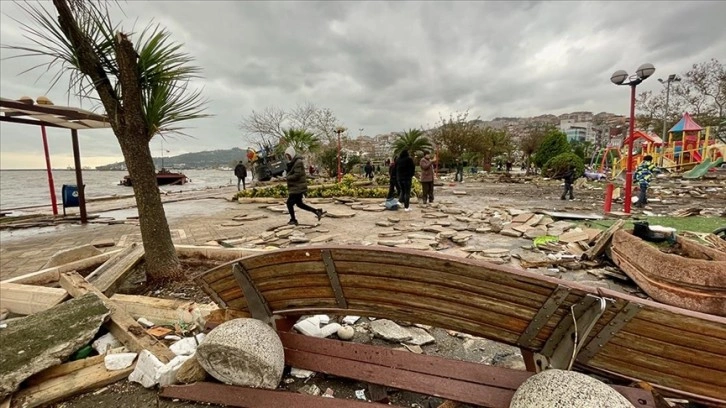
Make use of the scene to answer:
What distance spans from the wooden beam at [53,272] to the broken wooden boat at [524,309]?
3.53m

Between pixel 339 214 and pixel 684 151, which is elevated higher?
pixel 684 151

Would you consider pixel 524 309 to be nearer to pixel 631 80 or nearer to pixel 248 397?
pixel 248 397

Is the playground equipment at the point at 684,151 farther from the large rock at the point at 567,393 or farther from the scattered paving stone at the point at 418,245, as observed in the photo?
the large rock at the point at 567,393

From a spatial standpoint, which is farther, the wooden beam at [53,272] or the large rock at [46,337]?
the wooden beam at [53,272]

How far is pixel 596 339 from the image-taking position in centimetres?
140

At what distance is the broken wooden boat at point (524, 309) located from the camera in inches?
50.4

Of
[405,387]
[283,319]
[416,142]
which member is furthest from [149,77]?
[416,142]

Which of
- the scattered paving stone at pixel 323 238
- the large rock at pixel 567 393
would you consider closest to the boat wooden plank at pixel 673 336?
the large rock at pixel 567 393

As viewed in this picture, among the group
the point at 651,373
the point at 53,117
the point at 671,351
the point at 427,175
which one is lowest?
the point at 651,373

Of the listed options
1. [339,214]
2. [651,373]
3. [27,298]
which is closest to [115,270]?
[27,298]

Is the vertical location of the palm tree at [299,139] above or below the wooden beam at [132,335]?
above

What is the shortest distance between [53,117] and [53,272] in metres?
4.65

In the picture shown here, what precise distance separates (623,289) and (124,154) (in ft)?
19.5

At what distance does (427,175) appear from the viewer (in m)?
10.6
